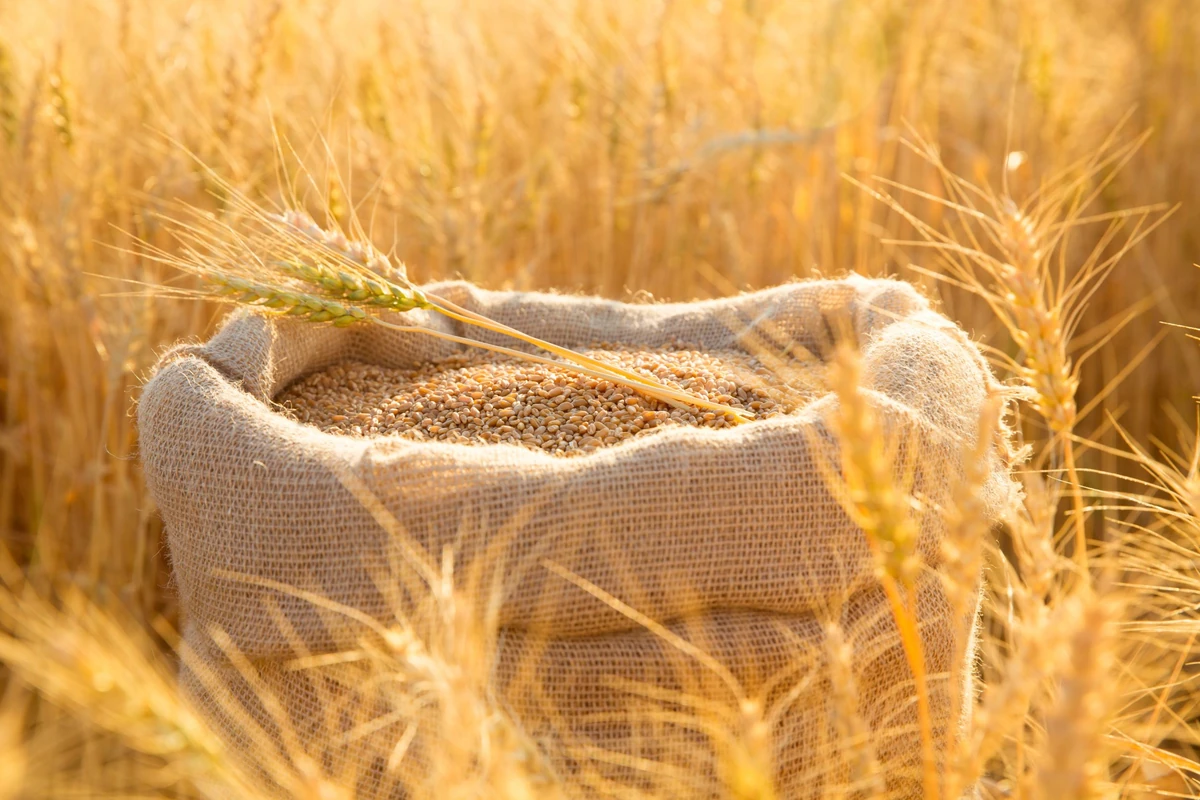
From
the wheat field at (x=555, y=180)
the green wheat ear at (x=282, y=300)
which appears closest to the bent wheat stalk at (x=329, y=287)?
the green wheat ear at (x=282, y=300)

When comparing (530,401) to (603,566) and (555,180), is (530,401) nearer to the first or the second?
(603,566)

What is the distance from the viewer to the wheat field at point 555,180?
1.51m

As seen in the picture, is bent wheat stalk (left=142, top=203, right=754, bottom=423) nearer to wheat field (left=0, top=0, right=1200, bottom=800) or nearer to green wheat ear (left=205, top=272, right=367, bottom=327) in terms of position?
green wheat ear (left=205, top=272, right=367, bottom=327)

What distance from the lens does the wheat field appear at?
4.96 ft

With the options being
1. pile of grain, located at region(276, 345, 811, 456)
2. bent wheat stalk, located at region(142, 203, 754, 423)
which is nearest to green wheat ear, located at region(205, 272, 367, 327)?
bent wheat stalk, located at region(142, 203, 754, 423)

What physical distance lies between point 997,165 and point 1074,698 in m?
1.99

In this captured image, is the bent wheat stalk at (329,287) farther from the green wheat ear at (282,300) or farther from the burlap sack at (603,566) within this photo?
the burlap sack at (603,566)

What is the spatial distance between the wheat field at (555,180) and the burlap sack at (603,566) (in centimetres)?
22

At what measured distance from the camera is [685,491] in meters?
0.87

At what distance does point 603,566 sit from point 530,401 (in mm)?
305

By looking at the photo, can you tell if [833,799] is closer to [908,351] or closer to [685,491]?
[685,491]

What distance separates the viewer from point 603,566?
0.86 meters

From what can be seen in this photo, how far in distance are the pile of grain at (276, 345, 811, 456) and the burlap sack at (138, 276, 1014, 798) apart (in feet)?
0.47

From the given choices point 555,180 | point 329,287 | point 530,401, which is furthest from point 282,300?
point 555,180
